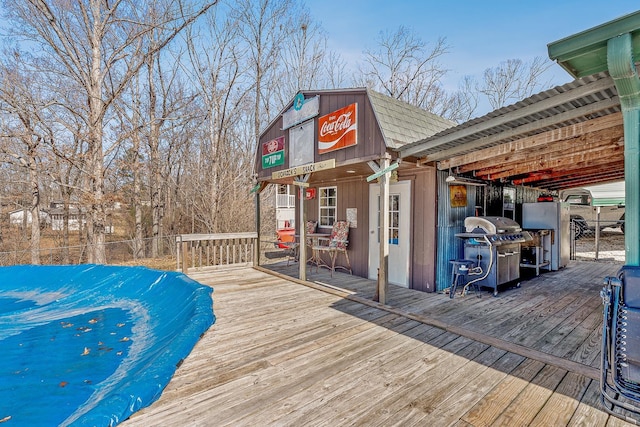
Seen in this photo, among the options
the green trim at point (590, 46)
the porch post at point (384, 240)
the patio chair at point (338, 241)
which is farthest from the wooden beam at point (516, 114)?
the patio chair at point (338, 241)

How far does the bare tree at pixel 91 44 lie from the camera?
8625mm

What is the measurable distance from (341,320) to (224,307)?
1.71 meters

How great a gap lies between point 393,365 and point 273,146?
17.5 ft

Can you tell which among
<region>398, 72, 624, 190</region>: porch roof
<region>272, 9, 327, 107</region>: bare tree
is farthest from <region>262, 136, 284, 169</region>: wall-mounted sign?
<region>272, 9, 327, 107</region>: bare tree

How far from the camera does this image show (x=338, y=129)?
504cm

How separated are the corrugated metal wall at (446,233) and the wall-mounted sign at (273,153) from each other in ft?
11.0

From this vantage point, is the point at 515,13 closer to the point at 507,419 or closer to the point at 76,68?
the point at 507,419

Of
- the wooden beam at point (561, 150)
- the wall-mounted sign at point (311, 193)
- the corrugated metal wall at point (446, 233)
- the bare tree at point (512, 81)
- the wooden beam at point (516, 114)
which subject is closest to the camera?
the wooden beam at point (516, 114)

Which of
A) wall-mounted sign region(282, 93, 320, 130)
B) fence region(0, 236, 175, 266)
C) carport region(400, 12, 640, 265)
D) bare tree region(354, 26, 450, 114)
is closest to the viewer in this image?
carport region(400, 12, 640, 265)

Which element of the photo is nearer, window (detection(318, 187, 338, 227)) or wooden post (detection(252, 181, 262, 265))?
window (detection(318, 187, 338, 227))

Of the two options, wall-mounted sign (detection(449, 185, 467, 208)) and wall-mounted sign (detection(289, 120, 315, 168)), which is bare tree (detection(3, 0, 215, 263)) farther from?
wall-mounted sign (detection(449, 185, 467, 208))

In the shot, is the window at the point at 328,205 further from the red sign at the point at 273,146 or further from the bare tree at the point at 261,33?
the bare tree at the point at 261,33

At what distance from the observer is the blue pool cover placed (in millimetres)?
2322

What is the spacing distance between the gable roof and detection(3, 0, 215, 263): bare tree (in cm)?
762
